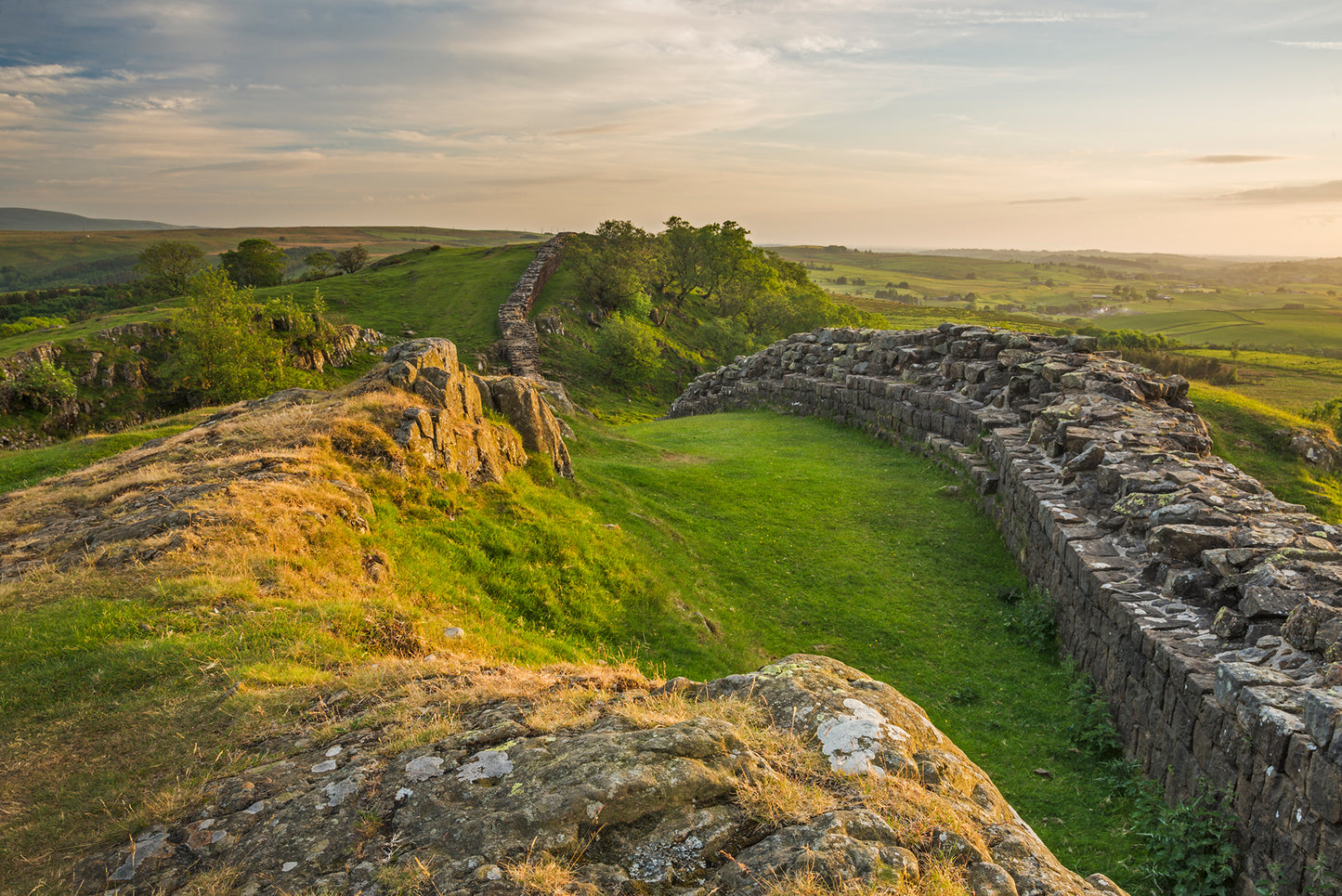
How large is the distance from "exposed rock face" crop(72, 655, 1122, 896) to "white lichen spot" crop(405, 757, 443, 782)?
0.05 feet

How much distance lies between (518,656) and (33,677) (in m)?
5.25

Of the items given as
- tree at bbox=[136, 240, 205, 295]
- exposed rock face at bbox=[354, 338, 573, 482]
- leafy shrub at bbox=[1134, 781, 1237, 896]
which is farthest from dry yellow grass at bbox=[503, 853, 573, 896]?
tree at bbox=[136, 240, 205, 295]

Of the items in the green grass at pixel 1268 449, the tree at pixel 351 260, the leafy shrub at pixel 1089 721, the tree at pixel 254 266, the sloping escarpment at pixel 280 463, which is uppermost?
the tree at pixel 351 260

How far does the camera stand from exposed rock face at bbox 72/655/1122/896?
14.4 feet

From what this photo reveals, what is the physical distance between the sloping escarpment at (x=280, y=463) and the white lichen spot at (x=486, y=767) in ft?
20.8

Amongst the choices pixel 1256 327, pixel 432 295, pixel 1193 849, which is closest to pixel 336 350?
pixel 432 295

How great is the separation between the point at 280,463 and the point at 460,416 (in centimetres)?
390

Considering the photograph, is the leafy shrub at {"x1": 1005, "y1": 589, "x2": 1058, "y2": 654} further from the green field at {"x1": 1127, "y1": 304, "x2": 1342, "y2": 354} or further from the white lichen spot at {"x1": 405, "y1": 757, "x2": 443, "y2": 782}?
the green field at {"x1": 1127, "y1": 304, "x2": 1342, "y2": 354}

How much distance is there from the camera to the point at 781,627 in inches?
562

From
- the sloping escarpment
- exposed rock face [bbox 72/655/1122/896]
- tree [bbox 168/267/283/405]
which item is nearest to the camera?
exposed rock face [bbox 72/655/1122/896]

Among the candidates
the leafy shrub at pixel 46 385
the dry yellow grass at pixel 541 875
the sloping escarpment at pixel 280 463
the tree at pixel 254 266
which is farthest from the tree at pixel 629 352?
the tree at pixel 254 266

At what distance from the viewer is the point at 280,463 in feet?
36.5

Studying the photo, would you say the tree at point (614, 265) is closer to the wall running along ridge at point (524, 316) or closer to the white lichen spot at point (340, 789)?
the wall running along ridge at point (524, 316)

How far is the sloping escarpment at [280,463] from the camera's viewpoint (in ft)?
31.3
